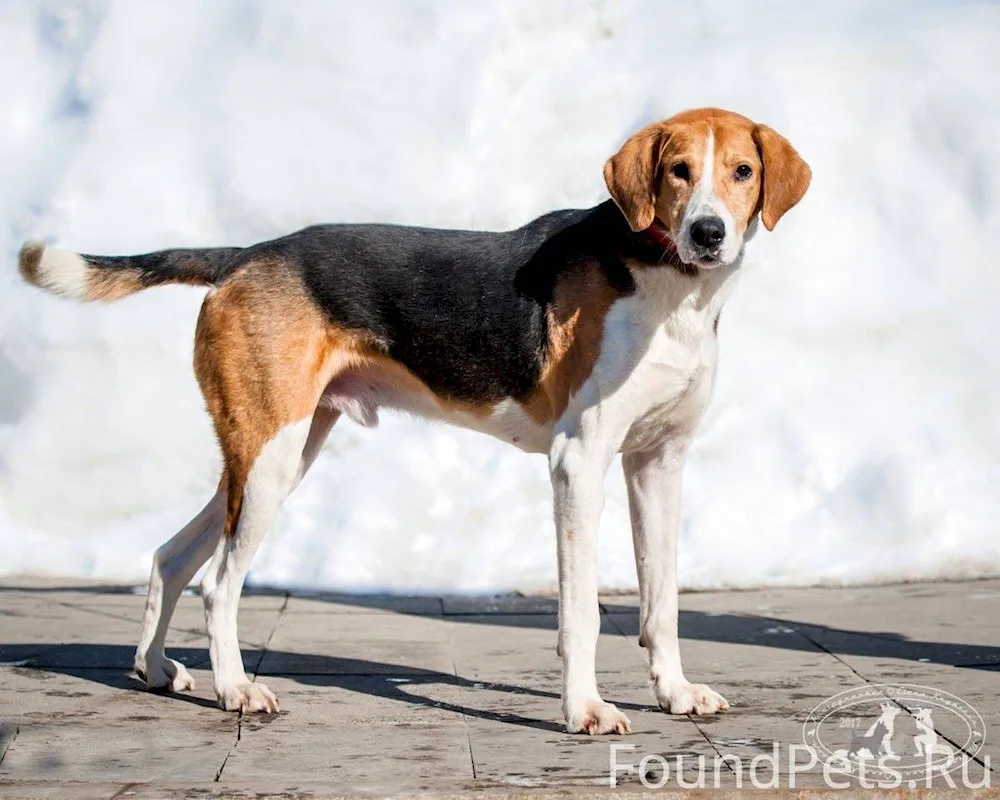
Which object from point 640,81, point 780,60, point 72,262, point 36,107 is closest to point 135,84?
point 36,107

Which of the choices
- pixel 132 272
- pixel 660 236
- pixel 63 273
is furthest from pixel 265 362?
pixel 660 236

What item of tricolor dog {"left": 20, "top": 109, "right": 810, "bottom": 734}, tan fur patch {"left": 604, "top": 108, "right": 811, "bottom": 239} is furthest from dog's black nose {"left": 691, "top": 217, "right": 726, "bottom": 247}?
tan fur patch {"left": 604, "top": 108, "right": 811, "bottom": 239}

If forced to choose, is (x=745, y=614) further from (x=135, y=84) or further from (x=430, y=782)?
(x=135, y=84)

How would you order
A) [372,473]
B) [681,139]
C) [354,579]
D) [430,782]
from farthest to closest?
[372,473], [354,579], [681,139], [430,782]

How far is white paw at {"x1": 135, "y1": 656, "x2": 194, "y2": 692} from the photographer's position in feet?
17.1

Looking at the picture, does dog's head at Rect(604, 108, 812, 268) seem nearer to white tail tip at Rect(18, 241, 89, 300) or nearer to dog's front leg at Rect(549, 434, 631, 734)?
dog's front leg at Rect(549, 434, 631, 734)

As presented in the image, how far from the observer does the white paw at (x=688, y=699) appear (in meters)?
4.74

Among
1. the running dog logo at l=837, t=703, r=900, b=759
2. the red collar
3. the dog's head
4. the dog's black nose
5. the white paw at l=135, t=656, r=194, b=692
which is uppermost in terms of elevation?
the dog's head

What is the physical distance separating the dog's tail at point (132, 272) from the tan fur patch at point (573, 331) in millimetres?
1347

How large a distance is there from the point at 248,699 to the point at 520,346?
5.19 feet

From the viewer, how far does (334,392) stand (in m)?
5.46

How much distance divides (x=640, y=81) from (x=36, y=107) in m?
5.13

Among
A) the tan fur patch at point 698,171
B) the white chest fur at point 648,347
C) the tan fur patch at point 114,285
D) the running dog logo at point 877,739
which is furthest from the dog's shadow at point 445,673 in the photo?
the tan fur patch at point 698,171

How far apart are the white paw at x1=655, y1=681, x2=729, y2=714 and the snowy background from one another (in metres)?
3.36
